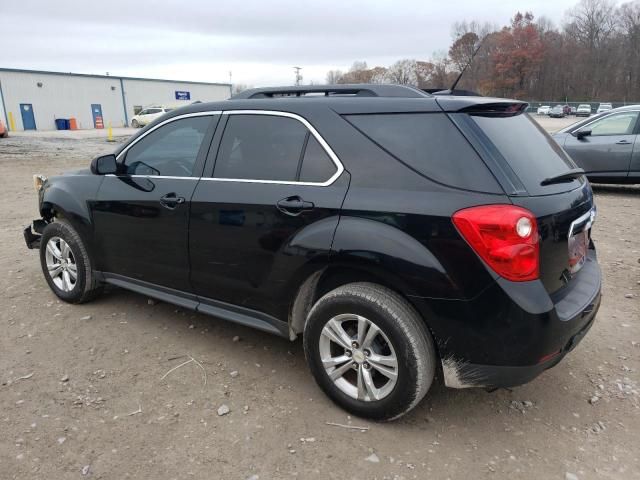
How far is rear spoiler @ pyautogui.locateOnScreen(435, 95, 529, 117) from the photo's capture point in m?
2.55

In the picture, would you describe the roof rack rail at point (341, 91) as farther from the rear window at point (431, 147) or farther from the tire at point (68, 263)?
the tire at point (68, 263)

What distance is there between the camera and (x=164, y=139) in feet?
12.3

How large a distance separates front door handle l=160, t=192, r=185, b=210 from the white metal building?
127 ft

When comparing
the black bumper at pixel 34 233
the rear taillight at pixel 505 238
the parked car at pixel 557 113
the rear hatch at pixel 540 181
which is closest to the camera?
the rear taillight at pixel 505 238

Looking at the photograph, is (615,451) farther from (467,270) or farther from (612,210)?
(612,210)

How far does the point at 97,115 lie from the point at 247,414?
53.3 meters

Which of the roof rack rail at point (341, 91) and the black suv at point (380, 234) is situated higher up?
the roof rack rail at point (341, 91)

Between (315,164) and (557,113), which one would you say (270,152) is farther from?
(557,113)

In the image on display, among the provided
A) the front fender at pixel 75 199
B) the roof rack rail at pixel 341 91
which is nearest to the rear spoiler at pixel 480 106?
the roof rack rail at pixel 341 91

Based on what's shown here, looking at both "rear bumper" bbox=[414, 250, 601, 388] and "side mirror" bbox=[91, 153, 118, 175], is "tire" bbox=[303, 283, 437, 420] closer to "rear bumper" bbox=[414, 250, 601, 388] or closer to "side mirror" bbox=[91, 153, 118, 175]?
"rear bumper" bbox=[414, 250, 601, 388]

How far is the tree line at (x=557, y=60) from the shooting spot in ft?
240

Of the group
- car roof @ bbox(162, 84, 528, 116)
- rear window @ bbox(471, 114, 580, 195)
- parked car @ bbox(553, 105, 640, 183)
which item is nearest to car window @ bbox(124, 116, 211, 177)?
car roof @ bbox(162, 84, 528, 116)

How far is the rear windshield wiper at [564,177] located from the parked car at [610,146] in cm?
709

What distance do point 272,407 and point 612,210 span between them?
23.8 feet
